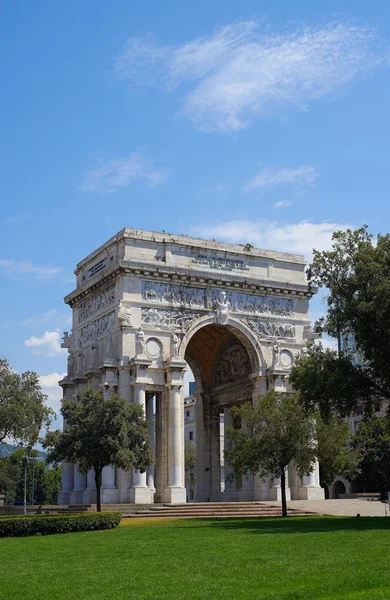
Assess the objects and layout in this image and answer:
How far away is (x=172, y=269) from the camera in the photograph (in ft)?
178

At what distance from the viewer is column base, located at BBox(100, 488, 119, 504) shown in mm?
49125

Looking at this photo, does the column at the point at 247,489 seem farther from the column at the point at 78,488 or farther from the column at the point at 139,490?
the column at the point at 78,488

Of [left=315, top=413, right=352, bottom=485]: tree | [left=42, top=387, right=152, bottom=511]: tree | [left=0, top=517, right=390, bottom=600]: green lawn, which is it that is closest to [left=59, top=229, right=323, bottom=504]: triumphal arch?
[left=42, top=387, right=152, bottom=511]: tree

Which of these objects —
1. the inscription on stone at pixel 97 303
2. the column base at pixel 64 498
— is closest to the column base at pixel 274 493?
the column base at pixel 64 498

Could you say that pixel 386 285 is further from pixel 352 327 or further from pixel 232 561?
pixel 232 561

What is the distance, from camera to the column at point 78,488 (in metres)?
53.7

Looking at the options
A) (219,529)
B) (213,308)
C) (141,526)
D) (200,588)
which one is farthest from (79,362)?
(200,588)

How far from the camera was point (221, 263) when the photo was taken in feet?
189

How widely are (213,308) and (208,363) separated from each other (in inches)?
407

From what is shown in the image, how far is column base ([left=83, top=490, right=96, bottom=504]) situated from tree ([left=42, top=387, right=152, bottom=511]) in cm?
848

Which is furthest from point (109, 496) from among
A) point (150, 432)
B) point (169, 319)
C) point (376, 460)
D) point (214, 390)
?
point (376, 460)

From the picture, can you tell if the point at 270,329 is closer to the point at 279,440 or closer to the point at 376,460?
A: the point at 279,440

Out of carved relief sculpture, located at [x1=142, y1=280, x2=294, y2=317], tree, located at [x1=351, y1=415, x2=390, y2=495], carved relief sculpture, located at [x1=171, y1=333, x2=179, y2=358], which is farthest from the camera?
tree, located at [x1=351, y1=415, x2=390, y2=495]

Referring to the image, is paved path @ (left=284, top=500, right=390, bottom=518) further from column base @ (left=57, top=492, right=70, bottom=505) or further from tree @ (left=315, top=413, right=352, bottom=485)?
column base @ (left=57, top=492, right=70, bottom=505)
